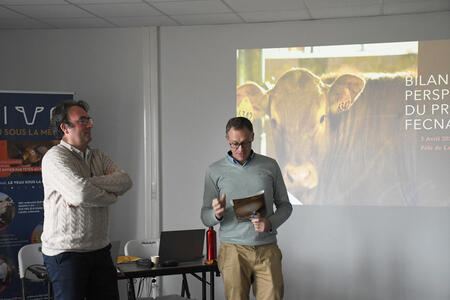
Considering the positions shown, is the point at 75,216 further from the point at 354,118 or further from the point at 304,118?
the point at 354,118

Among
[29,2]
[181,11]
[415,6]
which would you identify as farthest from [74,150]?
[415,6]

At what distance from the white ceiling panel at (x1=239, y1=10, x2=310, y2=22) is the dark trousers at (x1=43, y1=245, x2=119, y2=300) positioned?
2.85 m

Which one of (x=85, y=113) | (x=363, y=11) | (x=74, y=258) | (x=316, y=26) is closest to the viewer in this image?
(x=74, y=258)

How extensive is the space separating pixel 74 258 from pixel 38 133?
8.53 feet

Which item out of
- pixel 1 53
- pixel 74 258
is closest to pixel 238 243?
pixel 74 258

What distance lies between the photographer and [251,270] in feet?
9.88

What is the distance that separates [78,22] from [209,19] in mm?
1264

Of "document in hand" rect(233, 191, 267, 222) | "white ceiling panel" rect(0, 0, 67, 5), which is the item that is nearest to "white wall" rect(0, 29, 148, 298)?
"white ceiling panel" rect(0, 0, 67, 5)

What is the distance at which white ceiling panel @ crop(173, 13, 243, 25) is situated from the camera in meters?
4.91

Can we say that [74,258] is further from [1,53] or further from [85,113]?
[1,53]

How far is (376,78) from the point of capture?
500cm

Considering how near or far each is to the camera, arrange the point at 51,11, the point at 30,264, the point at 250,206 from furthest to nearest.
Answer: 1. the point at 51,11
2. the point at 30,264
3. the point at 250,206

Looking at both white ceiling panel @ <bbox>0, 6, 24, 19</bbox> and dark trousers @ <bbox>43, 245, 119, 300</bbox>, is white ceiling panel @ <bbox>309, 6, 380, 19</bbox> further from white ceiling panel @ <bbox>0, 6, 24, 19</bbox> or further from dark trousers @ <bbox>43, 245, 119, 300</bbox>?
dark trousers @ <bbox>43, 245, 119, 300</bbox>

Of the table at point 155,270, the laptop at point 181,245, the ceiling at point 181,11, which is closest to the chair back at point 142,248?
the table at point 155,270
